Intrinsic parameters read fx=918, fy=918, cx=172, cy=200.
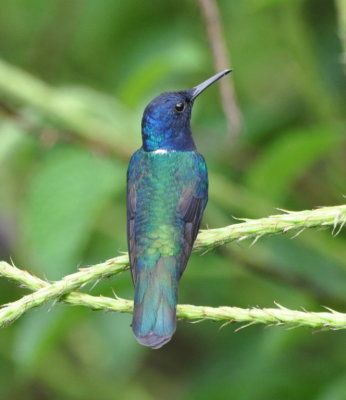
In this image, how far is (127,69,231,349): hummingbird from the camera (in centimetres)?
275

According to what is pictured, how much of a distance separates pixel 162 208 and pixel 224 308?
100 centimetres

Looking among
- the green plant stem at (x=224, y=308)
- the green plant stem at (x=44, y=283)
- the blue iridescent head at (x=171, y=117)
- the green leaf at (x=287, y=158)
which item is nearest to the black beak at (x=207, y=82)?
the blue iridescent head at (x=171, y=117)

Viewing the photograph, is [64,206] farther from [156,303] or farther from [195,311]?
[195,311]

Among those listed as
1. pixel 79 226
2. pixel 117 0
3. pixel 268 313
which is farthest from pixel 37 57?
pixel 268 313

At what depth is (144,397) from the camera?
5.03 meters

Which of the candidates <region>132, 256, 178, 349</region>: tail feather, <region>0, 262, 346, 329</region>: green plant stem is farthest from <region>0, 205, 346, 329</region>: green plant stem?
<region>132, 256, 178, 349</region>: tail feather

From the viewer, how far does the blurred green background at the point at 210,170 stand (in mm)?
3826

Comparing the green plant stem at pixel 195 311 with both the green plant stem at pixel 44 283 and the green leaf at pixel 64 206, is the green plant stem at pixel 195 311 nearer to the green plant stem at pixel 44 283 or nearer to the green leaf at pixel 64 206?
the green plant stem at pixel 44 283

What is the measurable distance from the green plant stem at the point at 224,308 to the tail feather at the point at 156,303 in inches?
7.9

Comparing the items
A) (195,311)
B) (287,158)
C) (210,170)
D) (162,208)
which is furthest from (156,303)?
(210,170)

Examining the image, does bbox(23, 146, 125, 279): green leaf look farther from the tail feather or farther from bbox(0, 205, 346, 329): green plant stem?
bbox(0, 205, 346, 329): green plant stem

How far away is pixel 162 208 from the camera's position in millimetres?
3238

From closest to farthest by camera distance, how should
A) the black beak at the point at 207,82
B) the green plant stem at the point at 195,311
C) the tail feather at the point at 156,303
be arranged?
the green plant stem at the point at 195,311 → the tail feather at the point at 156,303 → the black beak at the point at 207,82

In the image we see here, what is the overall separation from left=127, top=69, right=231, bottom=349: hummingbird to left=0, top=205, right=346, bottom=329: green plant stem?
265mm
